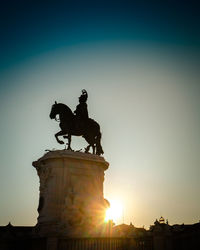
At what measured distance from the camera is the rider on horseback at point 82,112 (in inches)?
761

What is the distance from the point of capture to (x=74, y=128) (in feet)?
62.6

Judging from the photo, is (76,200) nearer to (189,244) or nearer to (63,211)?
(63,211)

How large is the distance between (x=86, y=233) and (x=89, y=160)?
405 cm

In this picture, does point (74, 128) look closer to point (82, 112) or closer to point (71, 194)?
point (82, 112)

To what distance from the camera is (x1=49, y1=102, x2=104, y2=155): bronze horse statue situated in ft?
62.0

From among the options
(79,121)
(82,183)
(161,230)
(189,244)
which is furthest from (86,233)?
(79,121)

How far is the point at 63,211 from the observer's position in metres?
16.2

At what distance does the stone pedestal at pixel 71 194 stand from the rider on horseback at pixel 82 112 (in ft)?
7.32

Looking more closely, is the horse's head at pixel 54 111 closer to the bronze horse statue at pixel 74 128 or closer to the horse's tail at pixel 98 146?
the bronze horse statue at pixel 74 128

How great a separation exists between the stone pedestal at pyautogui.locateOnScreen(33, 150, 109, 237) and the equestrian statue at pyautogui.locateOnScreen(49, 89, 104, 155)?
1392mm

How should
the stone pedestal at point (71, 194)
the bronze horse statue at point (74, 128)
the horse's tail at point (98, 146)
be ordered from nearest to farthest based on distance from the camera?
1. the stone pedestal at point (71, 194)
2. the bronze horse statue at point (74, 128)
3. the horse's tail at point (98, 146)

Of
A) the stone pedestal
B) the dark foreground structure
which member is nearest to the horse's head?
the stone pedestal

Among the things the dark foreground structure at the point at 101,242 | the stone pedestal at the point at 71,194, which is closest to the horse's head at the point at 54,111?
the stone pedestal at the point at 71,194

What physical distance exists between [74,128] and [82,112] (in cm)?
125
